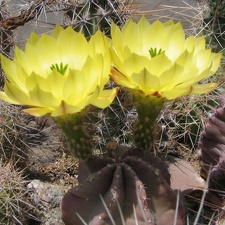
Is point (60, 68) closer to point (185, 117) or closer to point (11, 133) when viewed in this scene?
point (11, 133)

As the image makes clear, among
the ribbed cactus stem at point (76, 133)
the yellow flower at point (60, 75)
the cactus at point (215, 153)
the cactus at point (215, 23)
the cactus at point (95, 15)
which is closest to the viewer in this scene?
the yellow flower at point (60, 75)

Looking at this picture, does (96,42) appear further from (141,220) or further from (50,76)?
(141,220)

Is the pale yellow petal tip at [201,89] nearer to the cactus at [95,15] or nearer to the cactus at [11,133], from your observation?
the cactus at [95,15]

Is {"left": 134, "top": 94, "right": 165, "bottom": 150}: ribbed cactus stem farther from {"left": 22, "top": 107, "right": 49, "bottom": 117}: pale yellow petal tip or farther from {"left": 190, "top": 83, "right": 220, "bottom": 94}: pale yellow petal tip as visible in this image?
{"left": 22, "top": 107, "right": 49, "bottom": 117}: pale yellow petal tip

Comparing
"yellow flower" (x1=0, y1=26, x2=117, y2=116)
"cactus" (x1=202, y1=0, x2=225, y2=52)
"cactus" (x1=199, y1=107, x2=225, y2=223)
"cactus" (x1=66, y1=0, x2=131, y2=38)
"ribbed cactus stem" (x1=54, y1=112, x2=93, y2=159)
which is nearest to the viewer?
"yellow flower" (x1=0, y1=26, x2=117, y2=116)

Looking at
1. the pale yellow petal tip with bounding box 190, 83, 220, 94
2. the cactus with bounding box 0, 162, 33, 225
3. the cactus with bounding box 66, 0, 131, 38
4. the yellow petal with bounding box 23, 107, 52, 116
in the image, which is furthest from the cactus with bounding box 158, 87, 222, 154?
the yellow petal with bounding box 23, 107, 52, 116

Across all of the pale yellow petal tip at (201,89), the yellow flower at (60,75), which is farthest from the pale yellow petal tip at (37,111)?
the pale yellow petal tip at (201,89)
